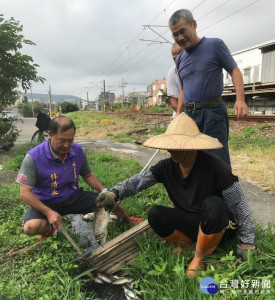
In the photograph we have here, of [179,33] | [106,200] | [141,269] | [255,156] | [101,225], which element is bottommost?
[141,269]

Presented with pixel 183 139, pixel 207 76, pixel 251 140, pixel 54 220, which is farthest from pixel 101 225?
pixel 251 140

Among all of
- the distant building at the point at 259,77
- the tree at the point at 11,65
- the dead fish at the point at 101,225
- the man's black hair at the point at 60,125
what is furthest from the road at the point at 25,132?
the distant building at the point at 259,77

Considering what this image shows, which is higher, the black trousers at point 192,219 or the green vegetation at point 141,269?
the black trousers at point 192,219

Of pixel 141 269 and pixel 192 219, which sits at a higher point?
pixel 192 219

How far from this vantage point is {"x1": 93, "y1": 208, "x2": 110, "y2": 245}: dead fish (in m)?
2.50

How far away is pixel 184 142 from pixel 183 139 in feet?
0.13

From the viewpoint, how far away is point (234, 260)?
2117mm

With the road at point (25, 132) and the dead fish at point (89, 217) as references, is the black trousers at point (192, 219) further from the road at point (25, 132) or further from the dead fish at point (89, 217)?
the road at point (25, 132)

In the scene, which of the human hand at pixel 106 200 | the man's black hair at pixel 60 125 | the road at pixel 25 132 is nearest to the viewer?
the human hand at pixel 106 200

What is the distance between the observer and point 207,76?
2729 mm

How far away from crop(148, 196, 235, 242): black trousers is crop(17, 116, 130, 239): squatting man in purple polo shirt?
61cm

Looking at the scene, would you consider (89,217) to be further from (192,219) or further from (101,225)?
(192,219)

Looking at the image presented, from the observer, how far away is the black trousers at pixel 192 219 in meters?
2.00

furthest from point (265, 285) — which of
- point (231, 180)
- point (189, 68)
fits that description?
point (189, 68)
